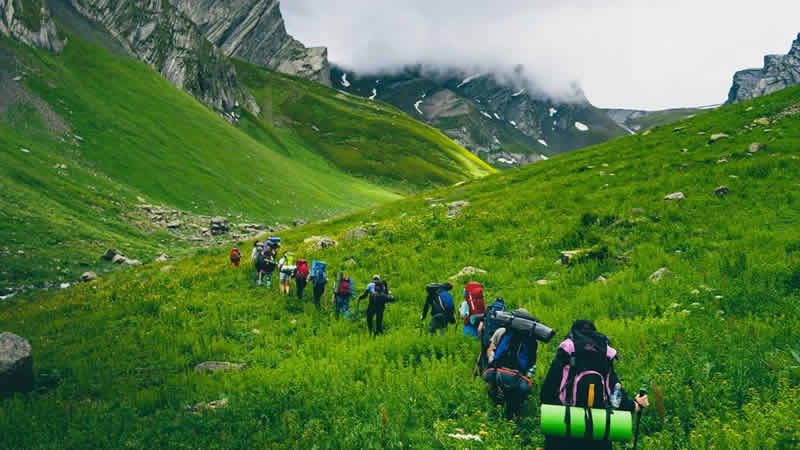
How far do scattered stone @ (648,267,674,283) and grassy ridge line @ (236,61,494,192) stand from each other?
4780 inches

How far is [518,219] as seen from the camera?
23.0 metres

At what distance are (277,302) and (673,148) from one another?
87.9 feet

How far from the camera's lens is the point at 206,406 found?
29.5 feet

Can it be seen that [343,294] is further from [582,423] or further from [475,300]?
[582,423]

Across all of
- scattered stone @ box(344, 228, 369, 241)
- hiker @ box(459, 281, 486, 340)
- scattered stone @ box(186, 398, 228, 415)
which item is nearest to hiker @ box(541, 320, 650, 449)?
hiker @ box(459, 281, 486, 340)

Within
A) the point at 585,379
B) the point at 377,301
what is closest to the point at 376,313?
the point at 377,301

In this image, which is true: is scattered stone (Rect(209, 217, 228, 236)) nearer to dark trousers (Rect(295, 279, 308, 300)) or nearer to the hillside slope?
the hillside slope

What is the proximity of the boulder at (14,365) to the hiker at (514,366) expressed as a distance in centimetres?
1092

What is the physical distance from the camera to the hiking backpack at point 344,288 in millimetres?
14781

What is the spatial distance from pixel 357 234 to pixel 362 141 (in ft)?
459

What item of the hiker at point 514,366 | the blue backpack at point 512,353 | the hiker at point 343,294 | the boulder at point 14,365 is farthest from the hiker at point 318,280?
the blue backpack at point 512,353

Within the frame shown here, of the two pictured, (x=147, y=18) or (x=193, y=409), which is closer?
(x=193, y=409)

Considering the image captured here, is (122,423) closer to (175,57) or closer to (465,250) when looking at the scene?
(465,250)

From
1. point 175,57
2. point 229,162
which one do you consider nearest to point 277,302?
point 229,162
